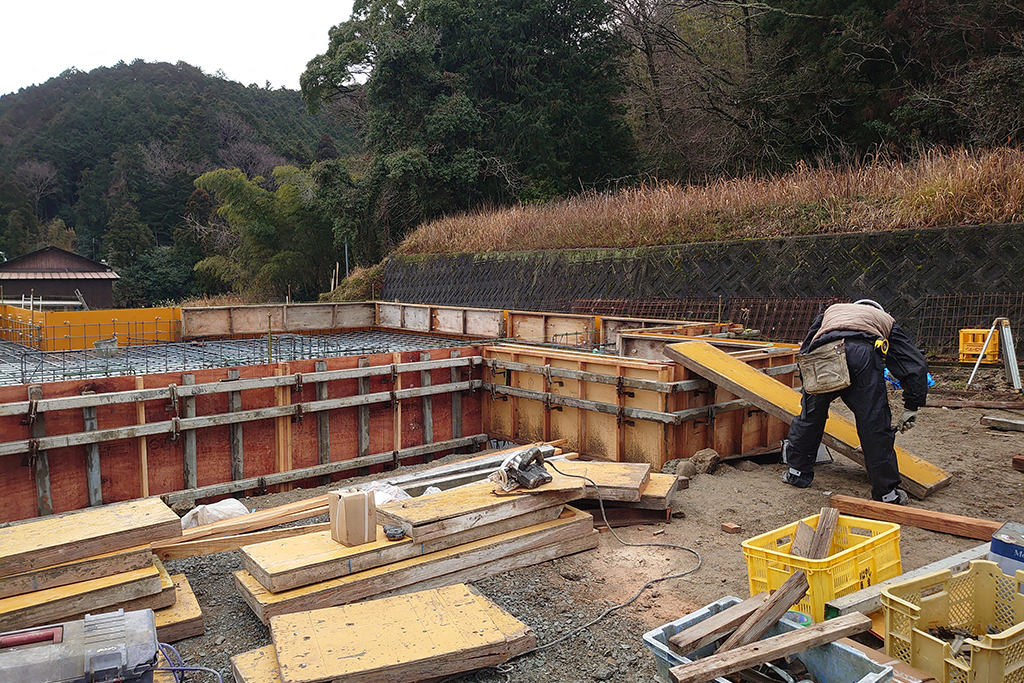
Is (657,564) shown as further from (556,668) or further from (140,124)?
(140,124)

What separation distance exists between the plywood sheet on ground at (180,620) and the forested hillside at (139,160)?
42.3 m

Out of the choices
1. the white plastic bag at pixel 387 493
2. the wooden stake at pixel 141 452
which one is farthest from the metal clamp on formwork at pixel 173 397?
the white plastic bag at pixel 387 493

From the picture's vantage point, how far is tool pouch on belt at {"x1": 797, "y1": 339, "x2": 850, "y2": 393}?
6035 mm

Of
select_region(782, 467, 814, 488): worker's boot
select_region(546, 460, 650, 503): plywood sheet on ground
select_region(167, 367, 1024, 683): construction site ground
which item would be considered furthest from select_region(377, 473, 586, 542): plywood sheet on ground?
select_region(782, 467, 814, 488): worker's boot

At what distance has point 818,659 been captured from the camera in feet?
10.8

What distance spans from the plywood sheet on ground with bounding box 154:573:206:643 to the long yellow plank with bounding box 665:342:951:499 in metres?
5.08

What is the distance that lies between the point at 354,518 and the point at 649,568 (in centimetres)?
221

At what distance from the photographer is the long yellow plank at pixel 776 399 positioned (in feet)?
21.0

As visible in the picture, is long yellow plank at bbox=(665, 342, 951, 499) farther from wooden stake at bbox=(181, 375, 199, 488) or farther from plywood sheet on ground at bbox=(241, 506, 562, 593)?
wooden stake at bbox=(181, 375, 199, 488)

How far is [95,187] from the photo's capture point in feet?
188

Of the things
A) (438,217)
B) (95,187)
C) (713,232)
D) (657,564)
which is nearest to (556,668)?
(657,564)

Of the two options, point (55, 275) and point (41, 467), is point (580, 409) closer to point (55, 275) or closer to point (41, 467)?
point (41, 467)

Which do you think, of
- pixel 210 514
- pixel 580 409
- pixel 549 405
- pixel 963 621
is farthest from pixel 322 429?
pixel 963 621

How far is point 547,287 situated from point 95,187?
53549mm
